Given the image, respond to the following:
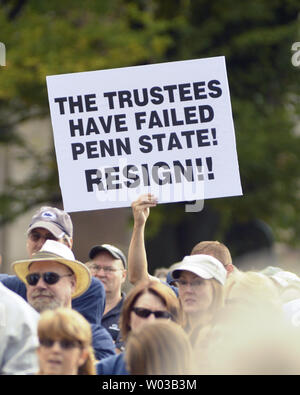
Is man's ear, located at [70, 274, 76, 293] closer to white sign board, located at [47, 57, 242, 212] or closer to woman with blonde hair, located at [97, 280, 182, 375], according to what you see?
woman with blonde hair, located at [97, 280, 182, 375]

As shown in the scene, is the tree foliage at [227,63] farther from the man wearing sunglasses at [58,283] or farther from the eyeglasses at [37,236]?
the man wearing sunglasses at [58,283]

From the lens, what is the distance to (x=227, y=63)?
52.7 feet

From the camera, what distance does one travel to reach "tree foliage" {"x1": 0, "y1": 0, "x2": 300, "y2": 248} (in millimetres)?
14211

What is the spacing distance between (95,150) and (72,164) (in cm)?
15

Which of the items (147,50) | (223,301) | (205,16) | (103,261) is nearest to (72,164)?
(103,261)

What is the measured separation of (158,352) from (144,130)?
92.0 inches

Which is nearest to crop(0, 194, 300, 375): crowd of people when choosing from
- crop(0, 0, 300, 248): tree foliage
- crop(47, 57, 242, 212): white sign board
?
crop(47, 57, 242, 212): white sign board

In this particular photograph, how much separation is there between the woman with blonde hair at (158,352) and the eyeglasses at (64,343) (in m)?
0.20

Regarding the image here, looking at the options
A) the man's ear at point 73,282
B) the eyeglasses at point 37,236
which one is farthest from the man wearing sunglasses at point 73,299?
the man's ear at point 73,282

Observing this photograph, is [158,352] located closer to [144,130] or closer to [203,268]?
[203,268]

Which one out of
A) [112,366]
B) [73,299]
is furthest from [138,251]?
[112,366]

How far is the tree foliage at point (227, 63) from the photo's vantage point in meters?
14.2

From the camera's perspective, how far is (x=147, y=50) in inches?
573
